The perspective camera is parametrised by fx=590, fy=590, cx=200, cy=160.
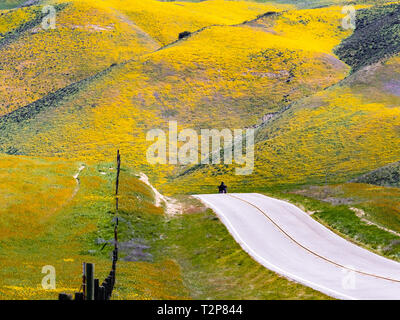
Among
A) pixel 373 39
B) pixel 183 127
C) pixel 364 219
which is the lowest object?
pixel 364 219

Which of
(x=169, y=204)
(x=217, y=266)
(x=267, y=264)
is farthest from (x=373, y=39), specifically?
(x=267, y=264)

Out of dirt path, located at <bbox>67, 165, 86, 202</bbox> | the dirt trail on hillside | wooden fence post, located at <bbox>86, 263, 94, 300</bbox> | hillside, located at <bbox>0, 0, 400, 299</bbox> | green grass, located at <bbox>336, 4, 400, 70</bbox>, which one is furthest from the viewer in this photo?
green grass, located at <bbox>336, 4, 400, 70</bbox>

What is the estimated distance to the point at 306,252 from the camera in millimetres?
41531

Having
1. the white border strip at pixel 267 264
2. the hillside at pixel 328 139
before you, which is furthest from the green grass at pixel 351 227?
the hillside at pixel 328 139

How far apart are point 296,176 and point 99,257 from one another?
160ft

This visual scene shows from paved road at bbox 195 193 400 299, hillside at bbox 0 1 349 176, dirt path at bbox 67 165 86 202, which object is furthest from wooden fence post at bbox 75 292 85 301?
hillside at bbox 0 1 349 176

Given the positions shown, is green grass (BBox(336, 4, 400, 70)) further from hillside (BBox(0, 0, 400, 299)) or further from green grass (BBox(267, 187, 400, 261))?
green grass (BBox(267, 187, 400, 261))

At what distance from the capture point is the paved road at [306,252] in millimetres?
31906

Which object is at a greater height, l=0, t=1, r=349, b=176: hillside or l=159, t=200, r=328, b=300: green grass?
l=0, t=1, r=349, b=176: hillside

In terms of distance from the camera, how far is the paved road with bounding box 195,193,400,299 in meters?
31.9

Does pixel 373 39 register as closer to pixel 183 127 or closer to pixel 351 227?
pixel 183 127

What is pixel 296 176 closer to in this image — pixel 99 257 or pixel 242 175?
pixel 242 175

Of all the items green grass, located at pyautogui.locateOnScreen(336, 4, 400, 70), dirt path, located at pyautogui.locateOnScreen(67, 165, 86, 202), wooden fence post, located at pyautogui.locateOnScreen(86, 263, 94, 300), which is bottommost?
wooden fence post, located at pyautogui.locateOnScreen(86, 263, 94, 300)

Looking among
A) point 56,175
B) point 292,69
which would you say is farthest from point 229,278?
point 292,69
